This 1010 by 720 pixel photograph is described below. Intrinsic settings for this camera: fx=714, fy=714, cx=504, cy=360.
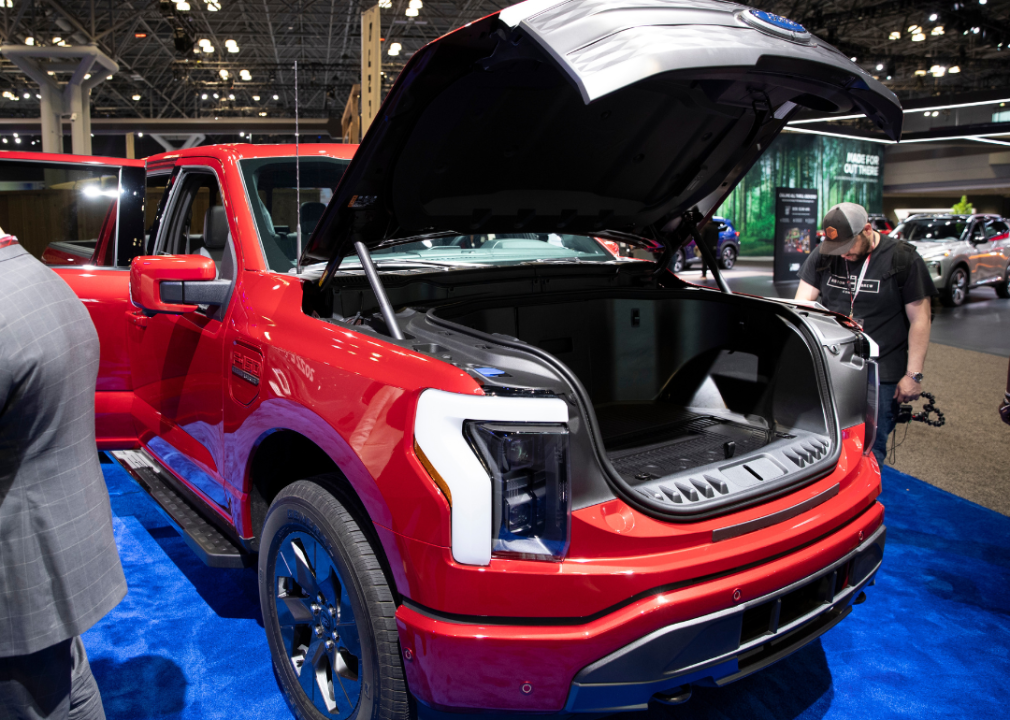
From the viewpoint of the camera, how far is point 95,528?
1.49 m

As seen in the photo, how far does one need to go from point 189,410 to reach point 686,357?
196cm

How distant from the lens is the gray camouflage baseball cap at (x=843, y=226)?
353 cm

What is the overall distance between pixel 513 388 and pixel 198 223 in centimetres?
211

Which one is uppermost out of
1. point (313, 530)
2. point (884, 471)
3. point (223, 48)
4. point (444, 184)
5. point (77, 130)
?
point (223, 48)

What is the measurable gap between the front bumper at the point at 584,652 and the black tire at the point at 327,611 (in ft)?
0.34

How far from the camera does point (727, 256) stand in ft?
60.4

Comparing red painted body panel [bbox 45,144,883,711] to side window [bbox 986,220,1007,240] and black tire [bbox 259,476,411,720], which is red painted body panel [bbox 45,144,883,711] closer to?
black tire [bbox 259,476,411,720]

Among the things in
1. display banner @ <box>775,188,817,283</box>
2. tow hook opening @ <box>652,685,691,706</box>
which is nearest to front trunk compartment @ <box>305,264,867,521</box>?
tow hook opening @ <box>652,685,691,706</box>

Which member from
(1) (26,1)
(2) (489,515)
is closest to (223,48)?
(1) (26,1)

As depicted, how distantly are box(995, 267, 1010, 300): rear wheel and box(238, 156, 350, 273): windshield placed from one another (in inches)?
588

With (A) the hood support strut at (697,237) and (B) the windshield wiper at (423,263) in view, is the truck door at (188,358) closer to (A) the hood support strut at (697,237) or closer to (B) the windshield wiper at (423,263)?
(B) the windshield wiper at (423,263)

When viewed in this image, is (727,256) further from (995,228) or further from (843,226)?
(843,226)

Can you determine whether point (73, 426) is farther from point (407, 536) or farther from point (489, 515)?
point (489, 515)

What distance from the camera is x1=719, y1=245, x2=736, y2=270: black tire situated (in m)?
18.1
